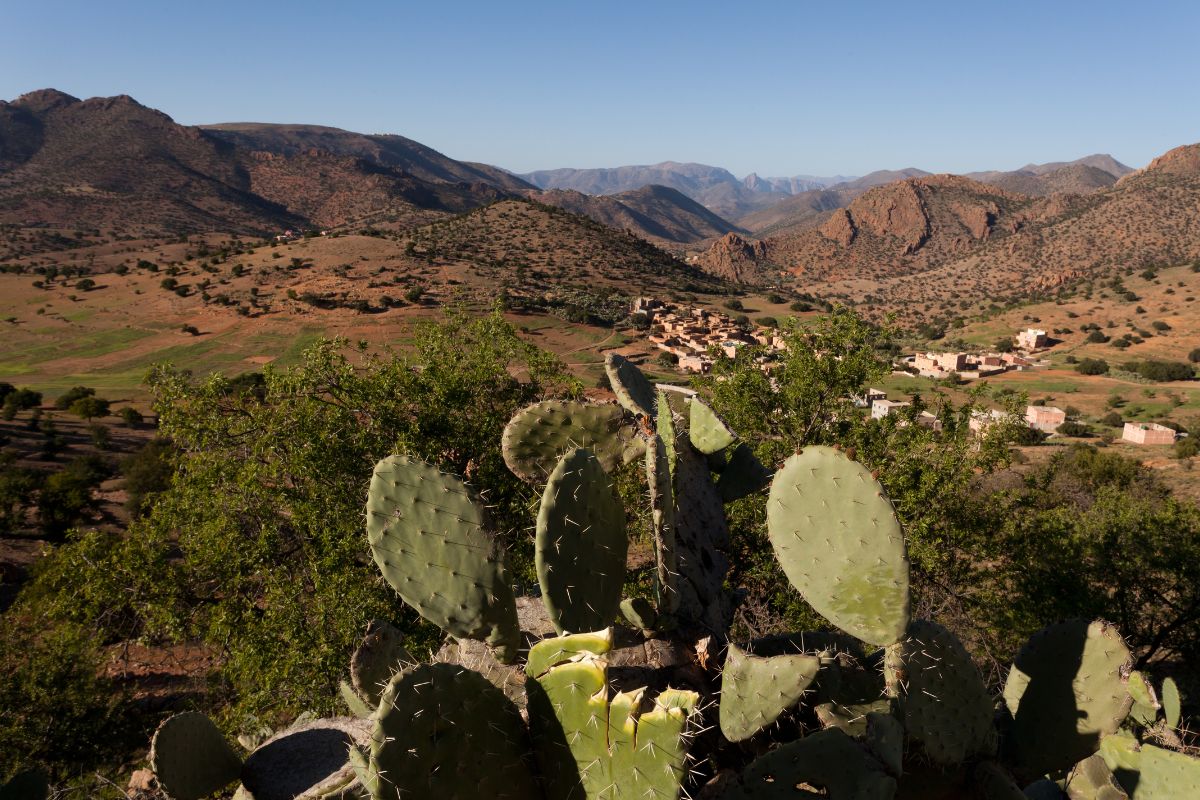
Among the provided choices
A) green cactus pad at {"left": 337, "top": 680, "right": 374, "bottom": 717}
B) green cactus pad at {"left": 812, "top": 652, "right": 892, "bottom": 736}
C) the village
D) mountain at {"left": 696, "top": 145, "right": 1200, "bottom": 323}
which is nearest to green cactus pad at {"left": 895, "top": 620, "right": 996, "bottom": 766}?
green cactus pad at {"left": 812, "top": 652, "right": 892, "bottom": 736}

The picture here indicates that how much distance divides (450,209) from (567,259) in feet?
259

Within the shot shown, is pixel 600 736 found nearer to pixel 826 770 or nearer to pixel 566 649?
pixel 566 649

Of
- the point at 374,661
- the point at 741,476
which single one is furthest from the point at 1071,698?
the point at 374,661

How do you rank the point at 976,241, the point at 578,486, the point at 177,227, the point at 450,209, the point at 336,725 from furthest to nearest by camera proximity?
the point at 450,209 < the point at 976,241 < the point at 177,227 < the point at 336,725 < the point at 578,486

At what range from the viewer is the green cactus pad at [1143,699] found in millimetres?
3404

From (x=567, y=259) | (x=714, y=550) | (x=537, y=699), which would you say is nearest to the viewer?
(x=537, y=699)

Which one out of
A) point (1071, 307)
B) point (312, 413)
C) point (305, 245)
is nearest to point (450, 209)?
point (305, 245)

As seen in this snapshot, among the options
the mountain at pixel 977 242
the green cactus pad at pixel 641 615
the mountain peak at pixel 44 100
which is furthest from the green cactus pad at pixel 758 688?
the mountain peak at pixel 44 100

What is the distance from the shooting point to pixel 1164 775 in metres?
3.24

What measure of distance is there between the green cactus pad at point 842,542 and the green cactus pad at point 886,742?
15.9 inches

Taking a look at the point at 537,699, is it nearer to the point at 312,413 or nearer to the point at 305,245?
the point at 312,413

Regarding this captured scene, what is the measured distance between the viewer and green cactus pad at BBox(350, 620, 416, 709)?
2.95 m

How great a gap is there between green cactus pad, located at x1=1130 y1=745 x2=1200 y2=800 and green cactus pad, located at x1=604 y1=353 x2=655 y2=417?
3059 mm

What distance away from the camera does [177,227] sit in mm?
87688
